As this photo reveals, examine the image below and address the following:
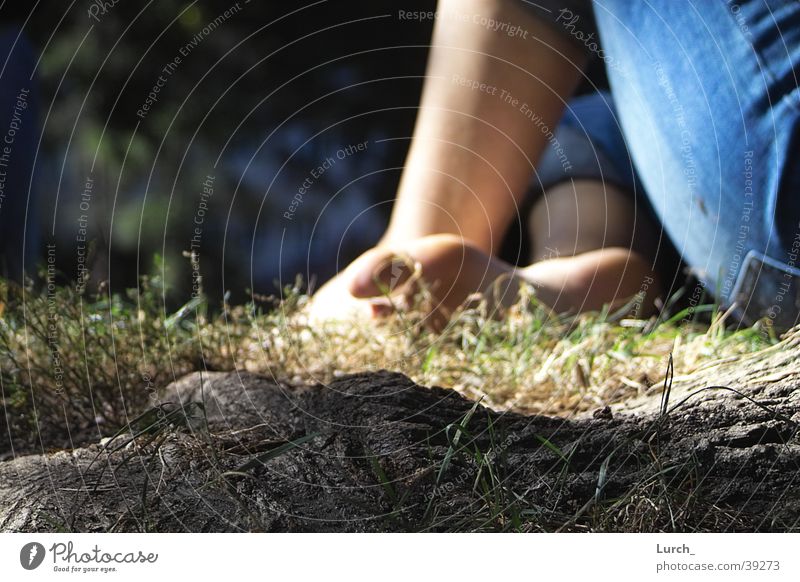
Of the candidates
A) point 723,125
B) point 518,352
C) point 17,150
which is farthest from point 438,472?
point 17,150

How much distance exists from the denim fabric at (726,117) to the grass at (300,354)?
98 mm

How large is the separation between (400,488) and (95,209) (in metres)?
0.72

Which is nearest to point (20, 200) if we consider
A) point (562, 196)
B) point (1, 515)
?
point (1, 515)

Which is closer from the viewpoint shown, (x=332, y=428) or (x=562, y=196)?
(x=332, y=428)

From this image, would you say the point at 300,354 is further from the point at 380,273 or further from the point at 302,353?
the point at 380,273

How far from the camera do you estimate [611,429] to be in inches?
Answer: 37.0

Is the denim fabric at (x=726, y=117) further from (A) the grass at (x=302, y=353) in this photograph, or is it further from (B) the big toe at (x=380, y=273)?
(B) the big toe at (x=380, y=273)

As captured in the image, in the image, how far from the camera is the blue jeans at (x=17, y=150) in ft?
4.24

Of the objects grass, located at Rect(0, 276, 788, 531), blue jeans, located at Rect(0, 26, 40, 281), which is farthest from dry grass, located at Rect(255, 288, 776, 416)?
blue jeans, located at Rect(0, 26, 40, 281)

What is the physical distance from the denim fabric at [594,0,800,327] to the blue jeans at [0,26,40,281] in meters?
0.78

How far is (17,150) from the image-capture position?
1.41m
